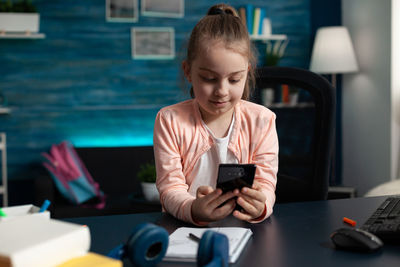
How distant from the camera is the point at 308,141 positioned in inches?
58.1

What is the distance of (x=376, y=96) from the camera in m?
3.57

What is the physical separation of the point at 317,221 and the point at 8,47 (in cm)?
326

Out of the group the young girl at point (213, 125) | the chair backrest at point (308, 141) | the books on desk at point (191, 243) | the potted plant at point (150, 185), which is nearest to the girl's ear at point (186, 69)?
the young girl at point (213, 125)

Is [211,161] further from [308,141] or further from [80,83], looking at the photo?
[80,83]

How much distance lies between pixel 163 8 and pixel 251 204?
315 cm

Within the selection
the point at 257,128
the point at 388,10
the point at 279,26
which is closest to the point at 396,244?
the point at 257,128

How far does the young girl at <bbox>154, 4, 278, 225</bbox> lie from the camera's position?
1.09 meters

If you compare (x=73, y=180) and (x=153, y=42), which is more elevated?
(x=153, y=42)

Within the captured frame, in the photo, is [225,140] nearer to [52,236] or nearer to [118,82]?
[52,236]

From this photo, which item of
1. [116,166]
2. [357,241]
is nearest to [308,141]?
[357,241]

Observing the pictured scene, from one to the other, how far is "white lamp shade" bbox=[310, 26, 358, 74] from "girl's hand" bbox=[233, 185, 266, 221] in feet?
9.39

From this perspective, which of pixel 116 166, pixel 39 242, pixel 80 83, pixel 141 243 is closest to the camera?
pixel 39 242

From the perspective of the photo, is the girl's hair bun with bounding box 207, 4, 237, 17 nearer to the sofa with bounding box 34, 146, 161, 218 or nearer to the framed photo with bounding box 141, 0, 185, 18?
the sofa with bounding box 34, 146, 161, 218

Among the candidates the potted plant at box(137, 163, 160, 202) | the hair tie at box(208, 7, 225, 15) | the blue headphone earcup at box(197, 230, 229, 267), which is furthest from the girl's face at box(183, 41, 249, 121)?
the potted plant at box(137, 163, 160, 202)
